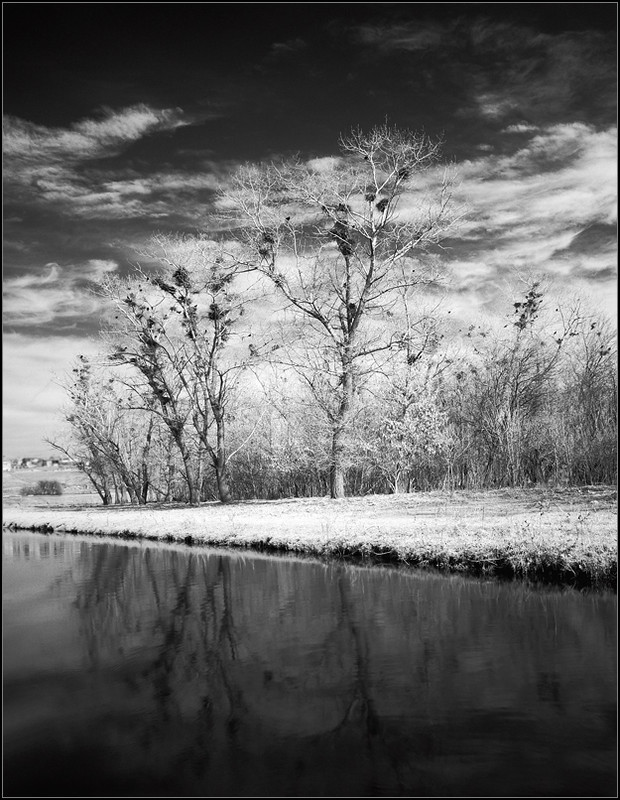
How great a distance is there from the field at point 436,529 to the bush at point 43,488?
29.5 m

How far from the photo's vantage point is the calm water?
5.64 metres

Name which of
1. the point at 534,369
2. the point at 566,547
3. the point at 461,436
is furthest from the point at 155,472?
the point at 566,547

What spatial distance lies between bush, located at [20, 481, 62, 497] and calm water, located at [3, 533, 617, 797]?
45967mm

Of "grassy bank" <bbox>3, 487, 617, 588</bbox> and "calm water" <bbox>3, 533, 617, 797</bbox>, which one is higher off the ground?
"grassy bank" <bbox>3, 487, 617, 588</bbox>

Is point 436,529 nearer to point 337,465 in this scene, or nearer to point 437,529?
point 437,529

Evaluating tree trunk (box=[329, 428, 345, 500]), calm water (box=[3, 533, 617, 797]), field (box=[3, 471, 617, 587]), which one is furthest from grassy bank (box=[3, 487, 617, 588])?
tree trunk (box=[329, 428, 345, 500])

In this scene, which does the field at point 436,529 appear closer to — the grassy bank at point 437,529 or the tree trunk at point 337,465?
the grassy bank at point 437,529

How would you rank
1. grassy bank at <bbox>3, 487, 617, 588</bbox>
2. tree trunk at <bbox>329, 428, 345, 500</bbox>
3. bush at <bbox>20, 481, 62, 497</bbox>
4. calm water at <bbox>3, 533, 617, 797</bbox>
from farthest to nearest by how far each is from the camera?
1. bush at <bbox>20, 481, 62, 497</bbox>
2. tree trunk at <bbox>329, 428, 345, 500</bbox>
3. grassy bank at <bbox>3, 487, 617, 588</bbox>
4. calm water at <bbox>3, 533, 617, 797</bbox>

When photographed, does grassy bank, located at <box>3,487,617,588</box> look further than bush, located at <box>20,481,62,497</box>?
No

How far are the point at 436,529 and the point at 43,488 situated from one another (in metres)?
48.8

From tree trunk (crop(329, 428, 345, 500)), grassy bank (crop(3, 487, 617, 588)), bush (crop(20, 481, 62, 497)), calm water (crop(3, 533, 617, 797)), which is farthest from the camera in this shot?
bush (crop(20, 481, 62, 497))

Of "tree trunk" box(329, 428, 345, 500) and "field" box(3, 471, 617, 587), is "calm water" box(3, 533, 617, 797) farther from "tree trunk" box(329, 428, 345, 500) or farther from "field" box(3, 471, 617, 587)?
"tree trunk" box(329, 428, 345, 500)

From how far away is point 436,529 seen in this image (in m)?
14.8

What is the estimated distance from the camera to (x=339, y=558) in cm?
1502
